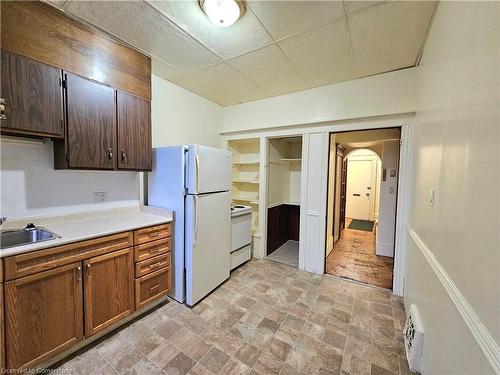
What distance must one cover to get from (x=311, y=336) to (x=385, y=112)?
243 cm

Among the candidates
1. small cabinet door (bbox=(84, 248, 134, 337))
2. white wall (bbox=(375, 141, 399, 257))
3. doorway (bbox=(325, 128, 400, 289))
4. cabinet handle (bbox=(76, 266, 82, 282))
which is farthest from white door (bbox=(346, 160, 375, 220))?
cabinet handle (bbox=(76, 266, 82, 282))

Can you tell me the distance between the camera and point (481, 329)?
2.32 feet

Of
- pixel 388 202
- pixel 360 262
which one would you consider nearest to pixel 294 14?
pixel 388 202

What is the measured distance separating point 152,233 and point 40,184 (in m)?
0.99

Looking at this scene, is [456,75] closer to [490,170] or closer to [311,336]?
[490,170]

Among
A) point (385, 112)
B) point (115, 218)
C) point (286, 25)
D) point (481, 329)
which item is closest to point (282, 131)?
point (385, 112)

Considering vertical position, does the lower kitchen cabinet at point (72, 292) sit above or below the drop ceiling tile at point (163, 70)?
below

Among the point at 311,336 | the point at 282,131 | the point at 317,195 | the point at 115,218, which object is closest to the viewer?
the point at 311,336

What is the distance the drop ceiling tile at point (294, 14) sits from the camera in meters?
1.49

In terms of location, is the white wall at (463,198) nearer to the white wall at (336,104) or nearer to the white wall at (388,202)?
the white wall at (336,104)

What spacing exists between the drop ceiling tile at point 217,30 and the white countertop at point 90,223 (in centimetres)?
171

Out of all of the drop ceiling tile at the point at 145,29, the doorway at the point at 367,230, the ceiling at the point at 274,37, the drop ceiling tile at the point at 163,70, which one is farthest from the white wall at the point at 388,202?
the drop ceiling tile at the point at 163,70

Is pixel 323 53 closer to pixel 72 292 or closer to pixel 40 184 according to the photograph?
pixel 40 184

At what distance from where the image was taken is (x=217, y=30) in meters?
1.77
